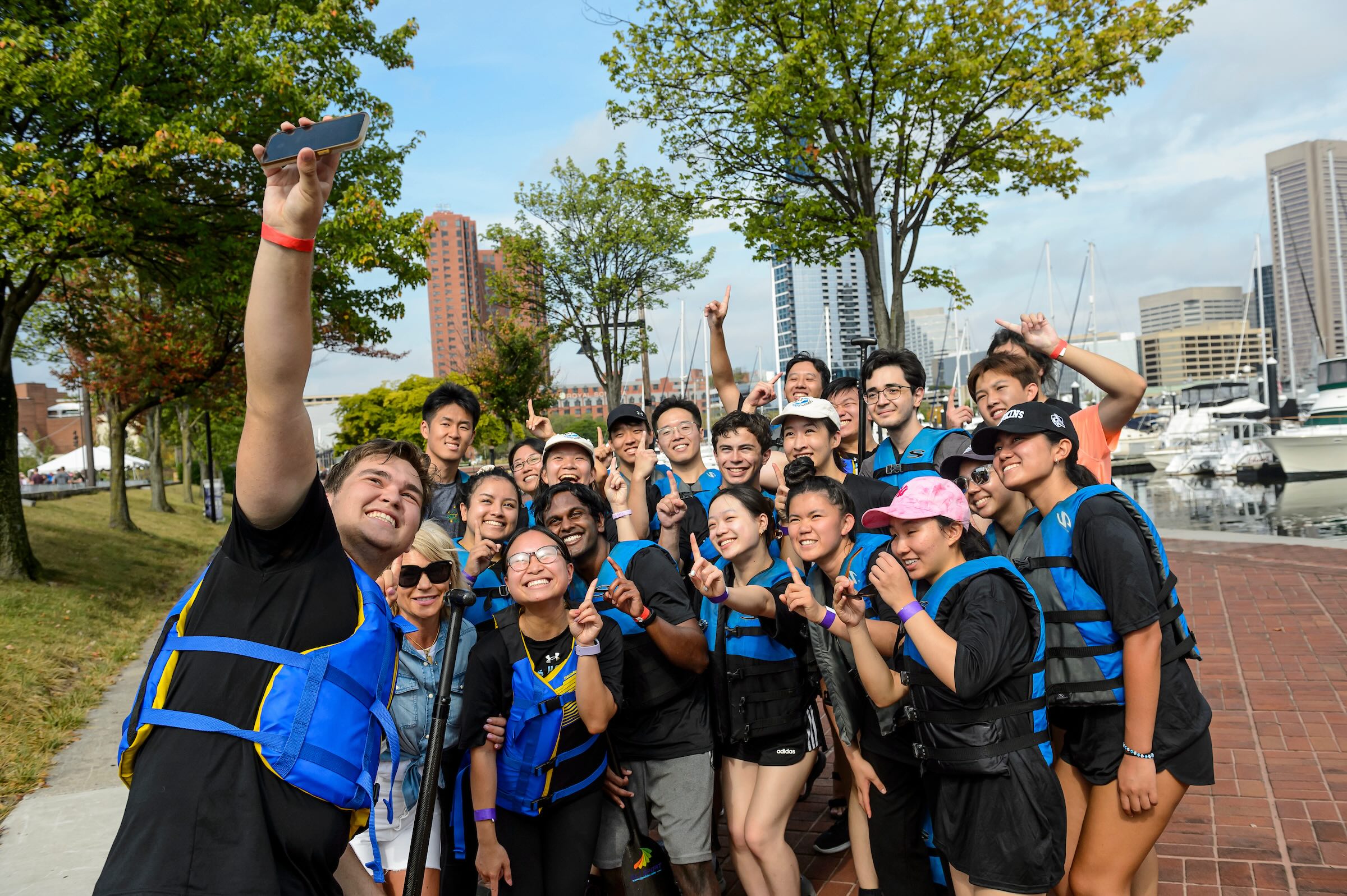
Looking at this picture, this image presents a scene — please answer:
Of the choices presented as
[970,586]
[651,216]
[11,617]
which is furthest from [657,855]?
[651,216]

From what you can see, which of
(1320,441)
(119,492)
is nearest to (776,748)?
(119,492)

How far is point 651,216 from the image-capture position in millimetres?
26922

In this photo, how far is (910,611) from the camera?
2729 mm

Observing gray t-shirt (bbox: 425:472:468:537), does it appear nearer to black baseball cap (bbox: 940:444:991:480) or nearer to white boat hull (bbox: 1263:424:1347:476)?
black baseball cap (bbox: 940:444:991:480)

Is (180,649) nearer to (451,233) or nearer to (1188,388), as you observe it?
Result: (1188,388)

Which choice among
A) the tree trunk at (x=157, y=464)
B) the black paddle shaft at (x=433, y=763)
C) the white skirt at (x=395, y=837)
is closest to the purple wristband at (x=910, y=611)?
the black paddle shaft at (x=433, y=763)

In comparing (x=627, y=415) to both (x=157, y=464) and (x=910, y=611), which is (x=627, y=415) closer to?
(x=910, y=611)

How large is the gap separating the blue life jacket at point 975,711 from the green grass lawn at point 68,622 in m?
5.97

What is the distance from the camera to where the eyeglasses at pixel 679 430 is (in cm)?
532

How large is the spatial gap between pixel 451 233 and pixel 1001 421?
7710 cm

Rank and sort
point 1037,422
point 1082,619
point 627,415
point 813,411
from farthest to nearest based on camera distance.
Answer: point 627,415
point 813,411
point 1037,422
point 1082,619

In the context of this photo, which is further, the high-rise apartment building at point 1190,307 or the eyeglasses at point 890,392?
the high-rise apartment building at point 1190,307

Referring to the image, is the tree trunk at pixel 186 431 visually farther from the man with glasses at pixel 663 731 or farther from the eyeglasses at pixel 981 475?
the eyeglasses at pixel 981 475

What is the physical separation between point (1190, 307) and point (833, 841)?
205062 mm
